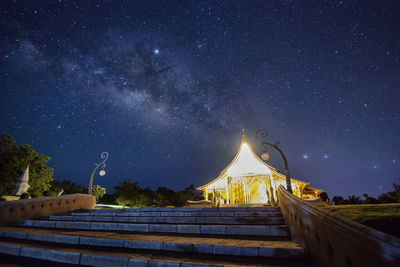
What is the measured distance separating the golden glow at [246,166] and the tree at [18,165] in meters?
23.6

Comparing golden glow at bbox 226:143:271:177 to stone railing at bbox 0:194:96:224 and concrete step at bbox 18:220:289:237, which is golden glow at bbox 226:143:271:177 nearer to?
stone railing at bbox 0:194:96:224

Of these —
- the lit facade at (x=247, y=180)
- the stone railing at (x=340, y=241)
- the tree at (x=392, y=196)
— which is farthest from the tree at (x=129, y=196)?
the tree at (x=392, y=196)

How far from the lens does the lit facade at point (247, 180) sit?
20.1 metres

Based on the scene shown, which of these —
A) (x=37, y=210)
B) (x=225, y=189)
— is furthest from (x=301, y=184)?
(x=37, y=210)

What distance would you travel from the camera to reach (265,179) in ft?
65.4

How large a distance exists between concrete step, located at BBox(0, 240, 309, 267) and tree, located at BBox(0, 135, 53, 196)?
25845 millimetres

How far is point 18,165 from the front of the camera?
24.7 meters

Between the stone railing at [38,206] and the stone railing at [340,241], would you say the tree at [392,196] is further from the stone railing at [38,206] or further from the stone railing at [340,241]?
the stone railing at [38,206]

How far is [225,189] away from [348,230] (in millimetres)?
20780

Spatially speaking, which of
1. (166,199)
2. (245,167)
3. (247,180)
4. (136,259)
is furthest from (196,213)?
(166,199)

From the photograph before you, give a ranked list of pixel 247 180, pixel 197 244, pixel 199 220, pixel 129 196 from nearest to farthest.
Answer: pixel 197 244
pixel 199 220
pixel 247 180
pixel 129 196

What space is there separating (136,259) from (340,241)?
8.65ft

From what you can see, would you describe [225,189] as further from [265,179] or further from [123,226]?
[123,226]

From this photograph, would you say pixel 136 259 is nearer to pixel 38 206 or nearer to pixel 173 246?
pixel 173 246
